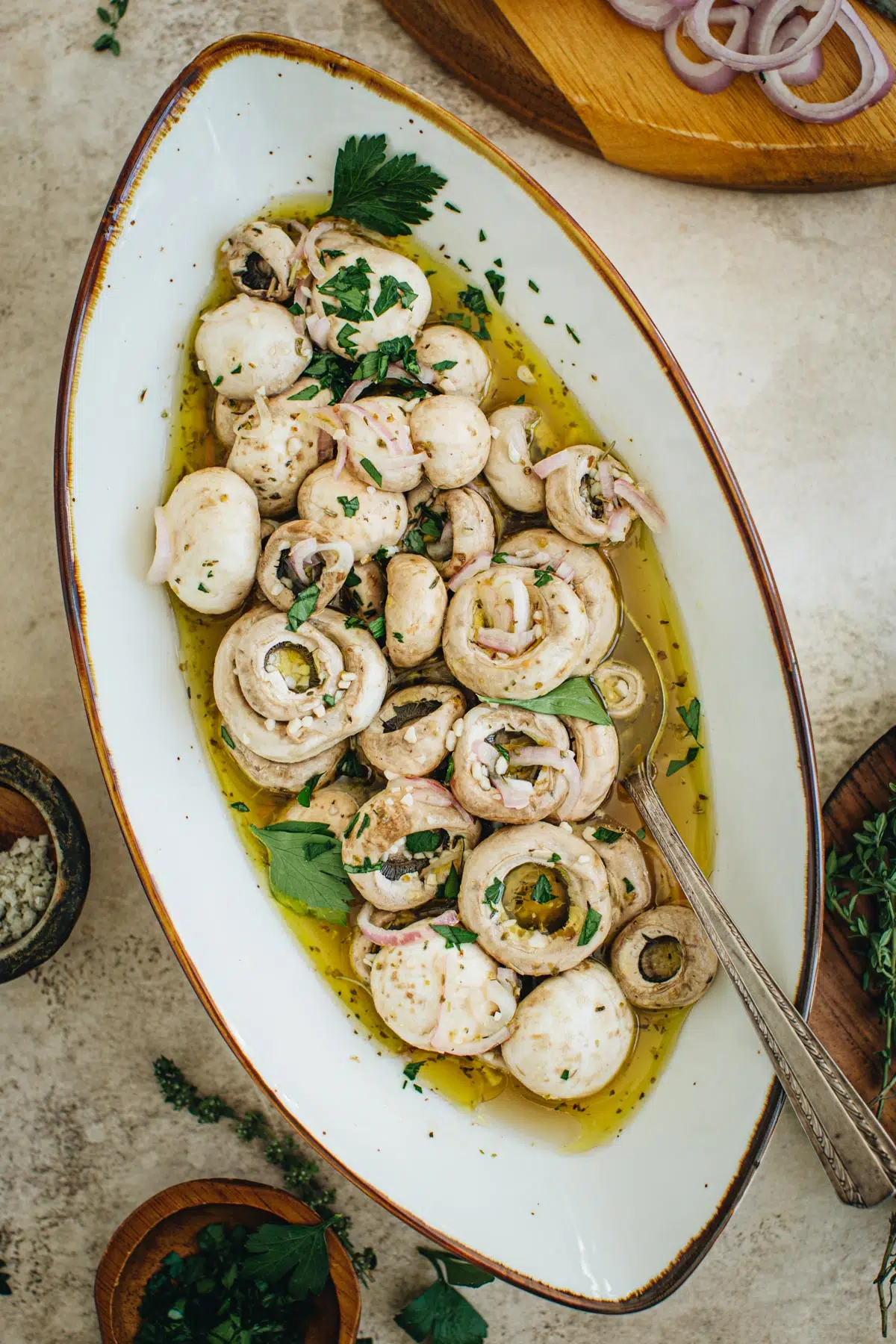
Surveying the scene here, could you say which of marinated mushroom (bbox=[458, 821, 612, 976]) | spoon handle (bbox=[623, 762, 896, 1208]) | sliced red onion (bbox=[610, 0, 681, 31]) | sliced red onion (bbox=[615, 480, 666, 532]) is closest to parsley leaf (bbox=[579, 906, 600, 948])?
marinated mushroom (bbox=[458, 821, 612, 976])

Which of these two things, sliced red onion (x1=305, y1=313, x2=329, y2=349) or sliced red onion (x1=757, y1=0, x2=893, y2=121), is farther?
sliced red onion (x1=757, y1=0, x2=893, y2=121)

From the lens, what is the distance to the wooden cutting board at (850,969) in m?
2.44

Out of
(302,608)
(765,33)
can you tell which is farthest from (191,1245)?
(765,33)

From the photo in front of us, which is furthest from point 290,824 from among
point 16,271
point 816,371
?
point 816,371

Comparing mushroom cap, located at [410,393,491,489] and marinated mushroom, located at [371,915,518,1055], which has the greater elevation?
mushroom cap, located at [410,393,491,489]

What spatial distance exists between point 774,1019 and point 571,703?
31.4 inches

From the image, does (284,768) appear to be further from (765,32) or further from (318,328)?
(765,32)

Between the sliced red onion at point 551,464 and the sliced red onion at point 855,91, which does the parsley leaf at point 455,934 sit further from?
the sliced red onion at point 855,91

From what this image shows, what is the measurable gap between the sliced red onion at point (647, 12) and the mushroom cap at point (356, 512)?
56.2 inches

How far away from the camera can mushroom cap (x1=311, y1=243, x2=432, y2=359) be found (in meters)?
2.27

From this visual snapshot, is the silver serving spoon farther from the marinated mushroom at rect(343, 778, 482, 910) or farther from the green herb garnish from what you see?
the marinated mushroom at rect(343, 778, 482, 910)

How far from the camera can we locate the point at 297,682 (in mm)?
2203

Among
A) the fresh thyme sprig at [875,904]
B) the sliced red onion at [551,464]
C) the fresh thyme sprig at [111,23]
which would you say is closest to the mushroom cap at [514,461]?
the sliced red onion at [551,464]

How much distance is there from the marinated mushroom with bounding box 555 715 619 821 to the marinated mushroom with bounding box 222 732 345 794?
570 mm
